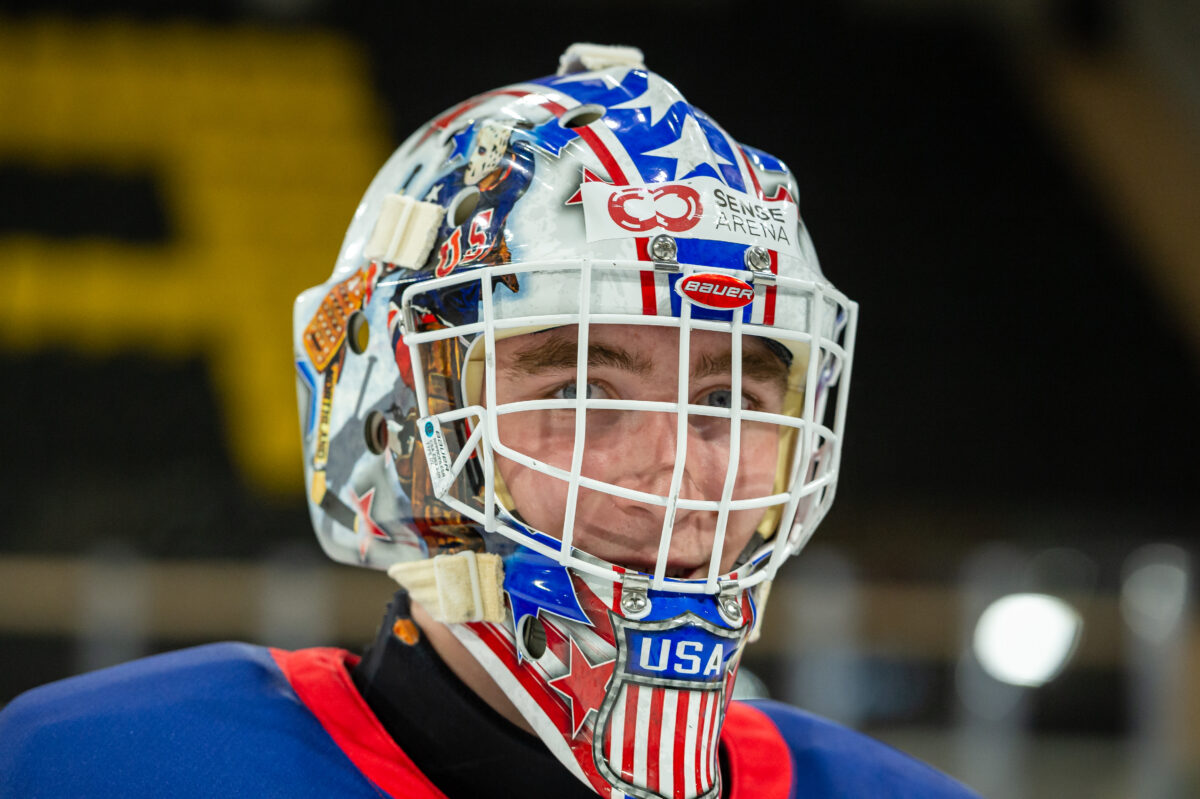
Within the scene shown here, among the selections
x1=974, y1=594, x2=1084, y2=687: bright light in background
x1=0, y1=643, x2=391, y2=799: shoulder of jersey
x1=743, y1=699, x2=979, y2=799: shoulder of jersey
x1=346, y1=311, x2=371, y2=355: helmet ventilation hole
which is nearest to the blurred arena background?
x1=974, y1=594, x2=1084, y2=687: bright light in background

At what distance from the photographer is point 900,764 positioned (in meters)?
1.37

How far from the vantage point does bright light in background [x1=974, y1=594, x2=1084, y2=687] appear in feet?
10.4

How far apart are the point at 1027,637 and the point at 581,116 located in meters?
2.45

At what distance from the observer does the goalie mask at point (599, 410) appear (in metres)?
1.06

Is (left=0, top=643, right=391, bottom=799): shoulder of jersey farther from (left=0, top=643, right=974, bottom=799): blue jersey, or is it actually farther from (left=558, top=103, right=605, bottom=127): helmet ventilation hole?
(left=558, top=103, right=605, bottom=127): helmet ventilation hole

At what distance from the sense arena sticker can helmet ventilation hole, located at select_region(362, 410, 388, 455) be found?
0.29m

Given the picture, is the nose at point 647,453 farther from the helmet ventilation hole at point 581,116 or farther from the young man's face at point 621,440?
the helmet ventilation hole at point 581,116

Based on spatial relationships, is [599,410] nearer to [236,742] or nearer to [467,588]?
[467,588]

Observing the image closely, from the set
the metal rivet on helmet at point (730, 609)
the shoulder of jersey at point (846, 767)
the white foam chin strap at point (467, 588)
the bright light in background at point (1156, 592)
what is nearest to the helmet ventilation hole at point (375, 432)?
the white foam chin strap at point (467, 588)

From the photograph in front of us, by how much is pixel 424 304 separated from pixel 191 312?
16.3 ft

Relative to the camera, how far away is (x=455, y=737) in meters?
1.15

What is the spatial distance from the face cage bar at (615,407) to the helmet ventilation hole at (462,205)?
0.27ft

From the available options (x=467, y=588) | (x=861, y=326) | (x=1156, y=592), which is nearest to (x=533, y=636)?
(x=467, y=588)

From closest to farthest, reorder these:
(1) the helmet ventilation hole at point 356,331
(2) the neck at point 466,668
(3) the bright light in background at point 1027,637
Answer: (2) the neck at point 466,668 < (1) the helmet ventilation hole at point 356,331 < (3) the bright light in background at point 1027,637
